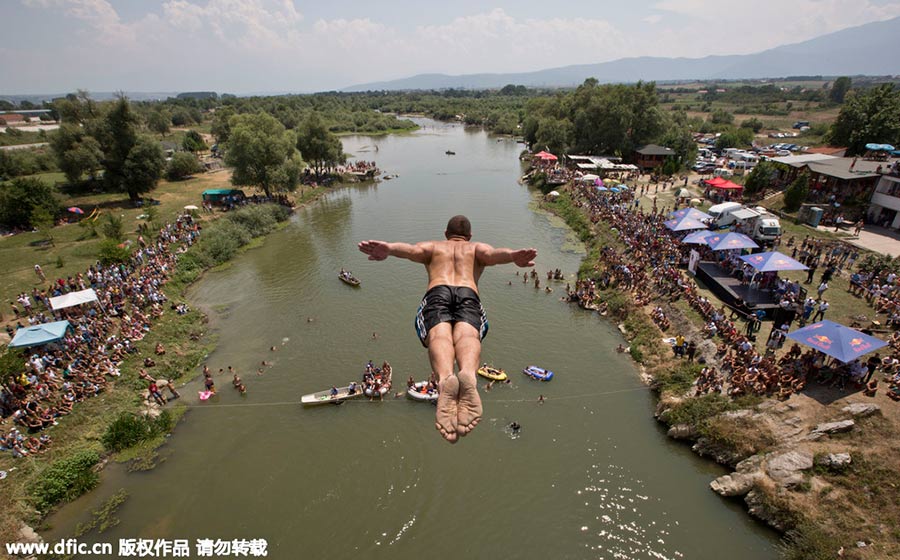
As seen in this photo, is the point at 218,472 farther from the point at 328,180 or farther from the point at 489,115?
the point at 489,115

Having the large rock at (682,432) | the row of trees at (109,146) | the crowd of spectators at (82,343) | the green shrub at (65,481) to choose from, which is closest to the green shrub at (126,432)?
the green shrub at (65,481)

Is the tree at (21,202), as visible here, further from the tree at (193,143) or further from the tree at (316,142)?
the tree at (193,143)

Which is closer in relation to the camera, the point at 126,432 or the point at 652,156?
the point at 126,432

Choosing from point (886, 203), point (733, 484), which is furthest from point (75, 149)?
point (886, 203)

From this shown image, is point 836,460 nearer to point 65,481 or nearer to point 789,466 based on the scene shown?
point 789,466

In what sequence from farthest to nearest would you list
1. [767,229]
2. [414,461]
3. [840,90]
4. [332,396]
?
1. [840,90]
2. [767,229]
3. [332,396]
4. [414,461]

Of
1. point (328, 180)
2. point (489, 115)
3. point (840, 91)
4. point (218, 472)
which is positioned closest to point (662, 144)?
point (328, 180)
